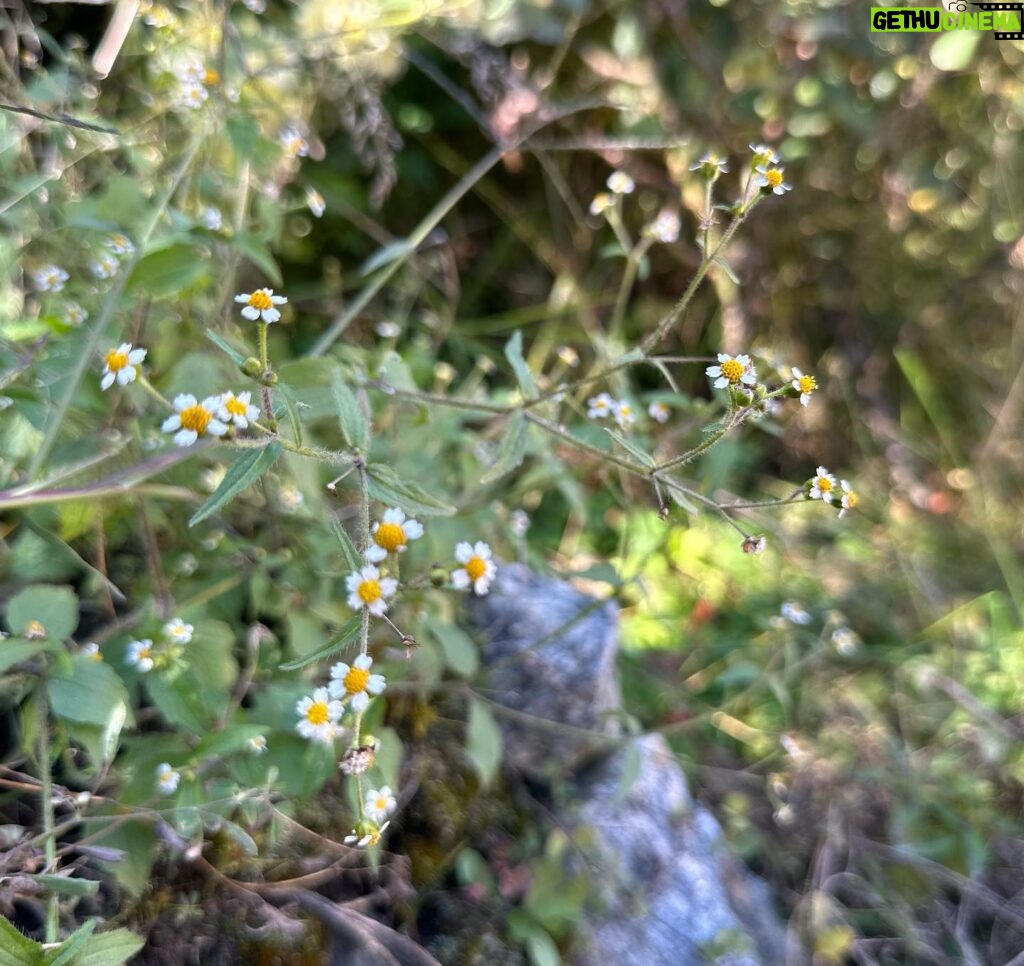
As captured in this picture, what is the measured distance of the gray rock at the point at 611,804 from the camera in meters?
1.50

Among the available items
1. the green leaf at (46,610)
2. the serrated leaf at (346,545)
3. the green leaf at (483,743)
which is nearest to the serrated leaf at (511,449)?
the serrated leaf at (346,545)

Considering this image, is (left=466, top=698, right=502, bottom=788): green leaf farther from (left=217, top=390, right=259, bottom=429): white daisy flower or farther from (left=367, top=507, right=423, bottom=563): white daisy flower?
(left=217, top=390, right=259, bottom=429): white daisy flower

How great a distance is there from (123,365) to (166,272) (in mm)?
313

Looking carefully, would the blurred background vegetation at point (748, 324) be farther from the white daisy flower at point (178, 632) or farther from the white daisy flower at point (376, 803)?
the white daisy flower at point (376, 803)

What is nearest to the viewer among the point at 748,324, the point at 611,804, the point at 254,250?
the point at 254,250

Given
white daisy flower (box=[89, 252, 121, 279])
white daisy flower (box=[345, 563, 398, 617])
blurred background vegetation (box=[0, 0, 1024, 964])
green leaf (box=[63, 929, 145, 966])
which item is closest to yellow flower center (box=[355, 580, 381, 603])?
white daisy flower (box=[345, 563, 398, 617])

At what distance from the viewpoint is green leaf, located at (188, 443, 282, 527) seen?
31.8 inches

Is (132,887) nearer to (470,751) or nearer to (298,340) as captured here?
(470,751)

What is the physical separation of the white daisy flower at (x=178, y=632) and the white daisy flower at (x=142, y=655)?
30mm

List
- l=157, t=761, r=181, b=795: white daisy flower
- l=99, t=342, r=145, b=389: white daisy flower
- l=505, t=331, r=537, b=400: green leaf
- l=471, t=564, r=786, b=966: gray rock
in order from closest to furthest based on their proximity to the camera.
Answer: l=99, t=342, r=145, b=389: white daisy flower < l=157, t=761, r=181, b=795: white daisy flower < l=505, t=331, r=537, b=400: green leaf < l=471, t=564, r=786, b=966: gray rock

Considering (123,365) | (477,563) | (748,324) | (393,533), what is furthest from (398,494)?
(748,324)

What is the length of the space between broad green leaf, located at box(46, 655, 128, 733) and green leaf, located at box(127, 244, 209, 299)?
0.53 meters

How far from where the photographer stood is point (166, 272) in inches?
48.6

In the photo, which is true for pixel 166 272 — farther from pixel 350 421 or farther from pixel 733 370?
pixel 733 370
